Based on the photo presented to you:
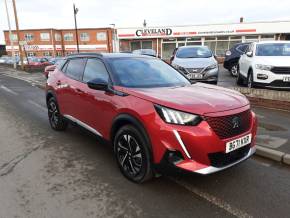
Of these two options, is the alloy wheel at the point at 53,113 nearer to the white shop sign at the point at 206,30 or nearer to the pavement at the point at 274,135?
the pavement at the point at 274,135

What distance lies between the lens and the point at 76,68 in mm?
5203

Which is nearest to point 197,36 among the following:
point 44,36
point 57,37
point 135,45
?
point 135,45

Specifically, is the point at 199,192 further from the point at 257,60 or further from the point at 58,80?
the point at 257,60

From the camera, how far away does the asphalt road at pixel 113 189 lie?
3.04 m

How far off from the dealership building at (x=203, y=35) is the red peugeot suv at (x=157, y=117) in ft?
98.8

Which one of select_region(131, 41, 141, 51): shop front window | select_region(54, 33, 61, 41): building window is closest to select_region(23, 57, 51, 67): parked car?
select_region(131, 41, 141, 51): shop front window

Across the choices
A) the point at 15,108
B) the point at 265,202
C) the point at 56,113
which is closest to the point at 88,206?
the point at 265,202

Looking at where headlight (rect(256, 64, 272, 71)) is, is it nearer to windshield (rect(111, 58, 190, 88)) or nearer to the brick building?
windshield (rect(111, 58, 190, 88))

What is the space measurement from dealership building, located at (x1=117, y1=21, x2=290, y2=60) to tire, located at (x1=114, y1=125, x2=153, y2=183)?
3102 centimetres

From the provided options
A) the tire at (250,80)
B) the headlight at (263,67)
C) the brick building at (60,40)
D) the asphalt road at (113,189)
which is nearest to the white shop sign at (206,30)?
the brick building at (60,40)

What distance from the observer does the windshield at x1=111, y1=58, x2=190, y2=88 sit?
158 inches

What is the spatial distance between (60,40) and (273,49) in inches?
2336

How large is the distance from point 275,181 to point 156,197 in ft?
5.44

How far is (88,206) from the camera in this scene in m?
3.14
